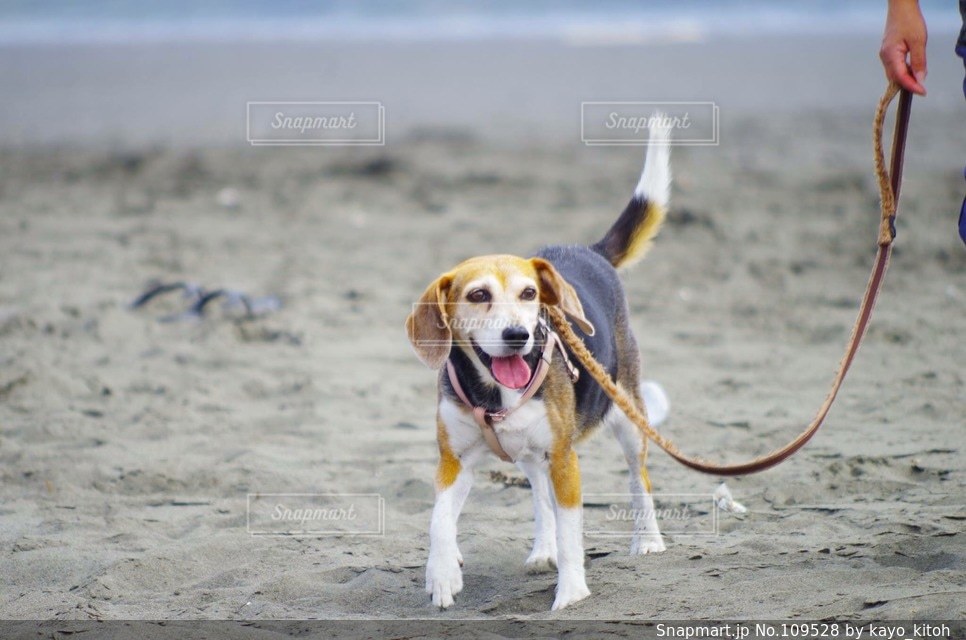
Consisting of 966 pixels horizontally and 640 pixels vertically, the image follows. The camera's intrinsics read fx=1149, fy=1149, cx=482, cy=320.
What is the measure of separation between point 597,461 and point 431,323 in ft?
6.55

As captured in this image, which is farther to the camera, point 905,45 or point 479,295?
point 479,295

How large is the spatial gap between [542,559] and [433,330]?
1.12 m

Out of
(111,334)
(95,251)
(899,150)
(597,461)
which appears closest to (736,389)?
(597,461)

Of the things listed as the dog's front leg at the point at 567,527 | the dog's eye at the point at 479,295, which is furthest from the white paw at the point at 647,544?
the dog's eye at the point at 479,295

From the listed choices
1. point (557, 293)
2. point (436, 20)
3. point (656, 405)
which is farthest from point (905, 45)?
point (436, 20)

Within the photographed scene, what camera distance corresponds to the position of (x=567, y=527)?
4375mm

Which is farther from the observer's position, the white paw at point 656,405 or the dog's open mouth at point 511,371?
the white paw at point 656,405

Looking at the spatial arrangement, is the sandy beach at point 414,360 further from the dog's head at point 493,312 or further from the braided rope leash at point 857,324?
the dog's head at point 493,312

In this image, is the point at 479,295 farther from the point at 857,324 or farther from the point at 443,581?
the point at 857,324

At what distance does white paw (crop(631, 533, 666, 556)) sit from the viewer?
486 centimetres

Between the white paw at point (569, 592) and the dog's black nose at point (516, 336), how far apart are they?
0.91 meters

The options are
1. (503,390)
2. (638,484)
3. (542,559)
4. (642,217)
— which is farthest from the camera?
(642,217)

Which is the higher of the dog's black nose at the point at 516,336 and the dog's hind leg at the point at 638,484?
the dog's black nose at the point at 516,336

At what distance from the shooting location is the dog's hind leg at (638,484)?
16.1 ft
